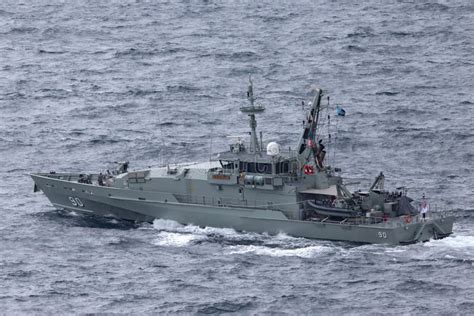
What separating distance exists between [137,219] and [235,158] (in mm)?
8680

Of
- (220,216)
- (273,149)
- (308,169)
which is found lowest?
(220,216)

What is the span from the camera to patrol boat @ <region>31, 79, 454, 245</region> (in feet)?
287

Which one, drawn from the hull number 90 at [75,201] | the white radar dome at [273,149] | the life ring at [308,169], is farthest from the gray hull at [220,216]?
the white radar dome at [273,149]

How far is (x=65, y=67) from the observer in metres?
140

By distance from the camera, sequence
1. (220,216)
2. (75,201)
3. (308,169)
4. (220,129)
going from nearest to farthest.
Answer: (308,169)
(220,216)
(75,201)
(220,129)

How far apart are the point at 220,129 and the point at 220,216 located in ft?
78.9

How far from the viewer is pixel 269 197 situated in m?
91.2

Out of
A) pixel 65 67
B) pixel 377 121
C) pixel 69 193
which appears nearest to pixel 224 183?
pixel 69 193

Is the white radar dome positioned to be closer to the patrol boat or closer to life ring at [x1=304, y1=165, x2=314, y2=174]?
the patrol boat

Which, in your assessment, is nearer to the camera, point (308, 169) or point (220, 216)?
point (308, 169)

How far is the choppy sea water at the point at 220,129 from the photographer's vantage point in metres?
77.1

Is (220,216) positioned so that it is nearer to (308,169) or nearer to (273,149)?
(273,149)

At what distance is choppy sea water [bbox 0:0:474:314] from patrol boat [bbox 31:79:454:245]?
3.86ft

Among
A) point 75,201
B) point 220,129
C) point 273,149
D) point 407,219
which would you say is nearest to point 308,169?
point 273,149
